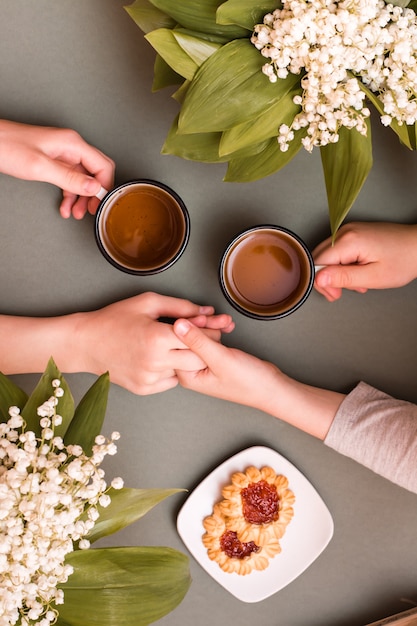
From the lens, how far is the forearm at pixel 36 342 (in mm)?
1196

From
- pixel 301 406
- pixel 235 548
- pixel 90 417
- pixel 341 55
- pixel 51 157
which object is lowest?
pixel 235 548

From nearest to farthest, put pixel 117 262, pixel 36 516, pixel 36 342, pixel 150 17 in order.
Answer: pixel 36 516 < pixel 150 17 < pixel 117 262 < pixel 36 342

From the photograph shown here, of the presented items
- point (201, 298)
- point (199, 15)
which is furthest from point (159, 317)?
point (199, 15)

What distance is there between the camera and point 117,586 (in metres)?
0.85

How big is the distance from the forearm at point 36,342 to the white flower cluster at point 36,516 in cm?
45

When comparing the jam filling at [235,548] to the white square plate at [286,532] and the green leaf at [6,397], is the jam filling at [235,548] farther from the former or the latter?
the green leaf at [6,397]

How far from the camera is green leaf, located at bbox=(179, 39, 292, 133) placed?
31.6 inches

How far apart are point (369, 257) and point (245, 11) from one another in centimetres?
57

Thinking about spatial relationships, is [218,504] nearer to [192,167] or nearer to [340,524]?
[340,524]

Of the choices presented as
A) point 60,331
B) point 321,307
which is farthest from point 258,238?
point 60,331

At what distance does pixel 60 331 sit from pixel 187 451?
0.37 metres

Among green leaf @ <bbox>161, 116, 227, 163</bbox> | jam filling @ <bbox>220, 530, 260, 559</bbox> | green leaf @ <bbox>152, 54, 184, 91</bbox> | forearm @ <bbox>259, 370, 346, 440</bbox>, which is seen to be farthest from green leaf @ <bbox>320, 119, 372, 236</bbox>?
jam filling @ <bbox>220, 530, 260, 559</bbox>

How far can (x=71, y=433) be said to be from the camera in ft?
2.92

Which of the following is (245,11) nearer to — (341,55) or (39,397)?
(341,55)
